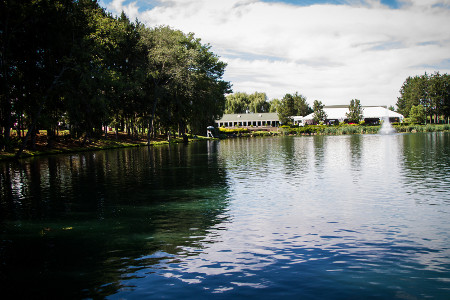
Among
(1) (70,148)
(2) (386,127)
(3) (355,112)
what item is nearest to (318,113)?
(3) (355,112)

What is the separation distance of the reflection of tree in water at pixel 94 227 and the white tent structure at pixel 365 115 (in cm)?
10878

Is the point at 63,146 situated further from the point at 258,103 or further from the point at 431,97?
the point at 431,97

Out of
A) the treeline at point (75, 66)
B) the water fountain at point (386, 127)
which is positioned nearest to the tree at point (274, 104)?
the water fountain at point (386, 127)

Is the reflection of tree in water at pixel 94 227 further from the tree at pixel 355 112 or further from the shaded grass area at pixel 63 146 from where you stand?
the tree at pixel 355 112

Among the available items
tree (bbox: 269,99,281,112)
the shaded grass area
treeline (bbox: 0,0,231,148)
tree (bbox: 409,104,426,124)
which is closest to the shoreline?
the shaded grass area

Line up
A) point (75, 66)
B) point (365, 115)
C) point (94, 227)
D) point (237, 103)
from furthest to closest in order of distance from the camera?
point (237, 103), point (365, 115), point (75, 66), point (94, 227)

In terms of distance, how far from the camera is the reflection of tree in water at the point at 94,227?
27.2ft

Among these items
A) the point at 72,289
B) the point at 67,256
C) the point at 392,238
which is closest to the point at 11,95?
the point at 67,256

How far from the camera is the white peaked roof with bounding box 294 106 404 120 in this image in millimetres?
120375

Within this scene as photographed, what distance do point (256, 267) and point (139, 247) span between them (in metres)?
3.42

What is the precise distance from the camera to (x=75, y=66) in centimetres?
3744

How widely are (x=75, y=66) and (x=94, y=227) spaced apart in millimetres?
29353

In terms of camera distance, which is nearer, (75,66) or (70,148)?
(75,66)

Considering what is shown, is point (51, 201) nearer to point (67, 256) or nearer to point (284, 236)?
point (67, 256)
